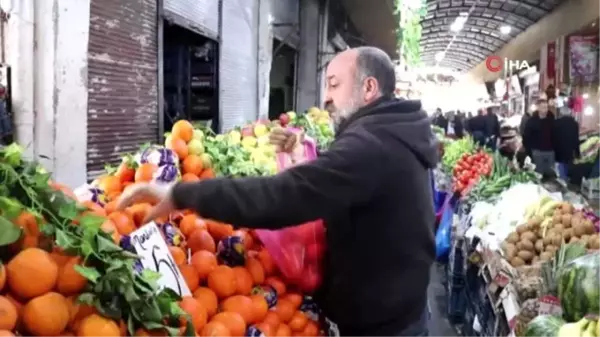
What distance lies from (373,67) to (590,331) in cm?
107

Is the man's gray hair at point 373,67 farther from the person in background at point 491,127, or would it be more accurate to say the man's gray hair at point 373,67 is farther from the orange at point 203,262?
the person in background at point 491,127

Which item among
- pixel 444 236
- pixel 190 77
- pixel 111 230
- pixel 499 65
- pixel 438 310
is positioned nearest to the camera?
pixel 111 230

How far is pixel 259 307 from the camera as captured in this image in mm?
2271

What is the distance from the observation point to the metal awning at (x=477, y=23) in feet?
85.1

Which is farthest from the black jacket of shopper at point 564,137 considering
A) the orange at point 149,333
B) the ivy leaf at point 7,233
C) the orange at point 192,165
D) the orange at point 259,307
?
the ivy leaf at point 7,233

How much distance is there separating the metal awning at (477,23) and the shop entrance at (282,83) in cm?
1033

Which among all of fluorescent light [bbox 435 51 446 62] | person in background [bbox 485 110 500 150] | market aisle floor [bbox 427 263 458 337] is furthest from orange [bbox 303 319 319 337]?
fluorescent light [bbox 435 51 446 62]

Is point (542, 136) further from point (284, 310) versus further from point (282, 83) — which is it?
point (284, 310)

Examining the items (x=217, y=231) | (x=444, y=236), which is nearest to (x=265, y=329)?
(x=217, y=231)

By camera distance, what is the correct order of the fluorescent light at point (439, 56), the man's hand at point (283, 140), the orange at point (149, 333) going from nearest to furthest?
the orange at point (149, 333)
the man's hand at point (283, 140)
the fluorescent light at point (439, 56)

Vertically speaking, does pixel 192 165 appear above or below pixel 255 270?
above

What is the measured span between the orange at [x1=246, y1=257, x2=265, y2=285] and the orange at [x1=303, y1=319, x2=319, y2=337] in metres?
0.24

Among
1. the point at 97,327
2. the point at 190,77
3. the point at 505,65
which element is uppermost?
the point at 505,65

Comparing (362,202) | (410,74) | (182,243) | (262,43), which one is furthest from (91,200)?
(410,74)
